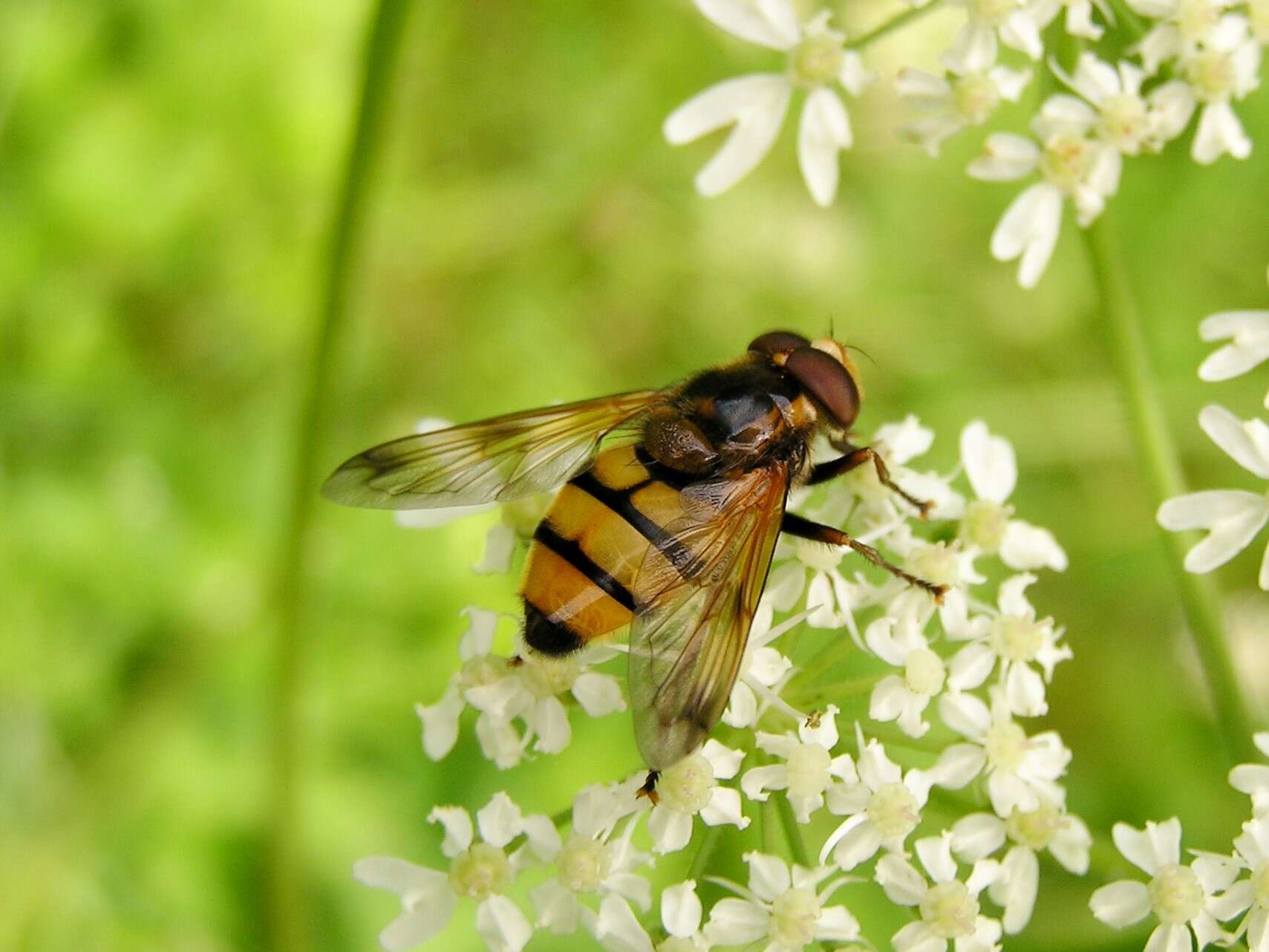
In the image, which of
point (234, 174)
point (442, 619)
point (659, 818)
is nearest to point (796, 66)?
point (659, 818)

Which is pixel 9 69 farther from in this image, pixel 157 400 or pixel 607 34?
pixel 607 34

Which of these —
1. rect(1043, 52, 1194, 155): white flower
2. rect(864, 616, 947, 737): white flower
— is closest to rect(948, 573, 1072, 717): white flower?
rect(864, 616, 947, 737): white flower

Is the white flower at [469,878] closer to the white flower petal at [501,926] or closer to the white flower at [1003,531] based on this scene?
the white flower petal at [501,926]

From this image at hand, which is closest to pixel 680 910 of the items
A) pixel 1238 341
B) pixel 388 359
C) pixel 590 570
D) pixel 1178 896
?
pixel 590 570

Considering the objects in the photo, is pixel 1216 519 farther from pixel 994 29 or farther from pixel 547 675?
pixel 547 675

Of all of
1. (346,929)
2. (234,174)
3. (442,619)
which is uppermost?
(234,174)

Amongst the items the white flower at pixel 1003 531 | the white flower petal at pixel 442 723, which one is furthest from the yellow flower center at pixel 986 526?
the white flower petal at pixel 442 723
